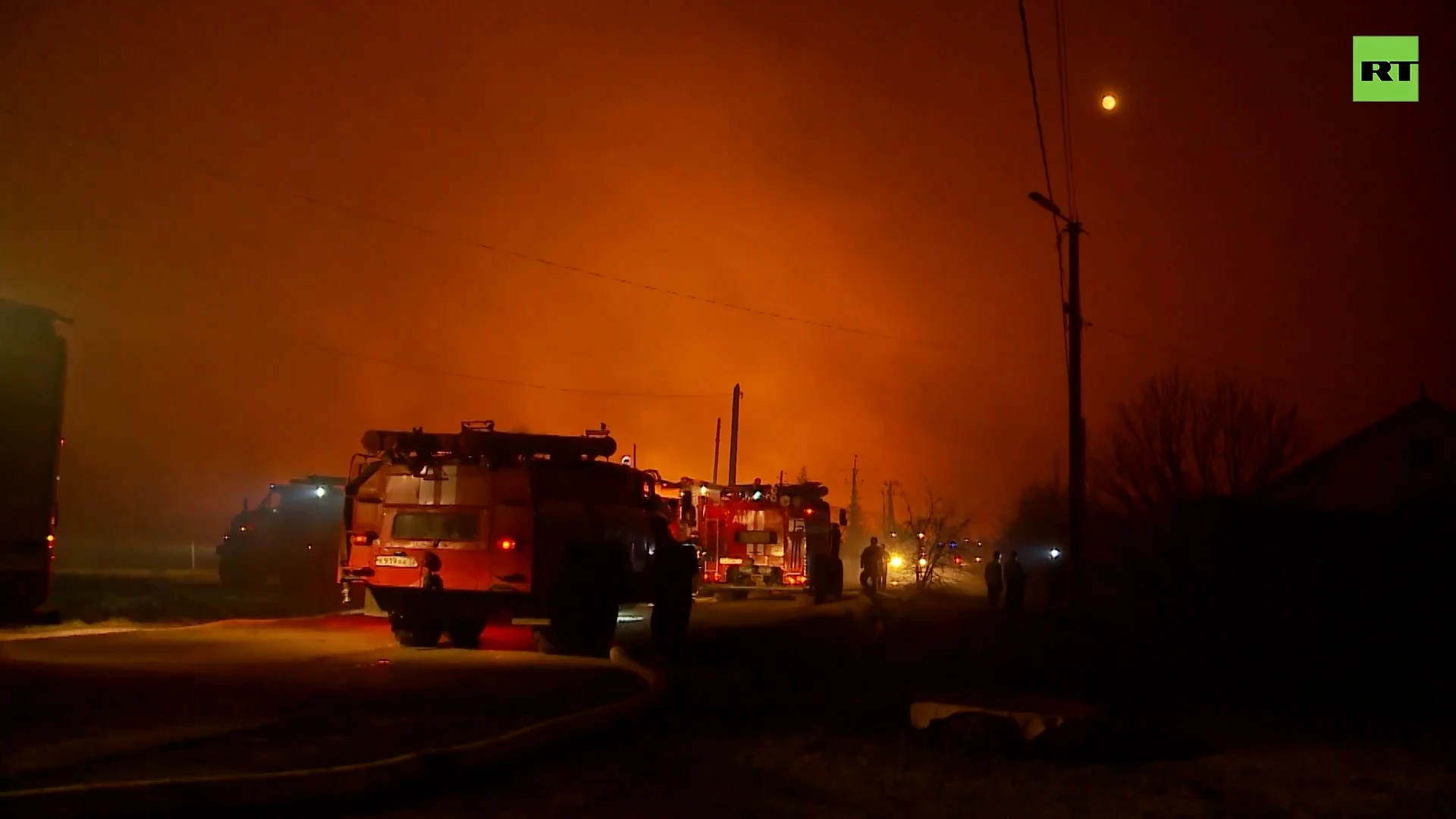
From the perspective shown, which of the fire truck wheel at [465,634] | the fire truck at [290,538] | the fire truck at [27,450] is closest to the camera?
the fire truck at [27,450]

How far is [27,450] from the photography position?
15.5m

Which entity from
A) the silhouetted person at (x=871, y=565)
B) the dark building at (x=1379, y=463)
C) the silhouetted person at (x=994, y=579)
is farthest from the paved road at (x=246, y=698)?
the dark building at (x=1379, y=463)

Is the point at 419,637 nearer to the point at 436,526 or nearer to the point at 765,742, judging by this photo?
the point at 436,526

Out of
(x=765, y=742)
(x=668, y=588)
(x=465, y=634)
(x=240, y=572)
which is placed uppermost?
(x=668, y=588)

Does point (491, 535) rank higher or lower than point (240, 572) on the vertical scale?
higher

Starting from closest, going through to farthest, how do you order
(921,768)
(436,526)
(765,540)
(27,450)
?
(921,768), (436,526), (27,450), (765,540)

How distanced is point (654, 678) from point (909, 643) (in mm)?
8044

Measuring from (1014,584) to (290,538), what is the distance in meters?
16.4

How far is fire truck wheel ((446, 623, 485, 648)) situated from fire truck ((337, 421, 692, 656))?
213mm

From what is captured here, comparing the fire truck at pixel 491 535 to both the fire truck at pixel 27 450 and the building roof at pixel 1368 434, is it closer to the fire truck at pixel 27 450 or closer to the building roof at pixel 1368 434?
the fire truck at pixel 27 450

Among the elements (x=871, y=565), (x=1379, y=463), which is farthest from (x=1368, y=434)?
(x=871, y=565)

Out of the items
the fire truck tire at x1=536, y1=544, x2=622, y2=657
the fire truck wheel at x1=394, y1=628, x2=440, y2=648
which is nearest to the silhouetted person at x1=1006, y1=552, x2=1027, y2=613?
the fire truck tire at x1=536, y1=544, x2=622, y2=657

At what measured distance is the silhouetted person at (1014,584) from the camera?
1089 inches

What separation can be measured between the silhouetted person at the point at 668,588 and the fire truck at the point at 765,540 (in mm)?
13706
